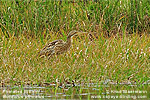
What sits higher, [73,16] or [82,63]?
[73,16]

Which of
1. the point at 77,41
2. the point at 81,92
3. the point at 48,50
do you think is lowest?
the point at 81,92

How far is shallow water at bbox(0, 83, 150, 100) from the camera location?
6.47m

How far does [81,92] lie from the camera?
676cm

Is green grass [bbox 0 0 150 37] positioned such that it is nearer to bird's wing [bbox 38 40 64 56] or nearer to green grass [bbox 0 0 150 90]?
green grass [bbox 0 0 150 90]

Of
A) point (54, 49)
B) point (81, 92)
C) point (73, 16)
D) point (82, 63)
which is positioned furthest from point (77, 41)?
point (81, 92)

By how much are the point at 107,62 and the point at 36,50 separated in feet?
6.30

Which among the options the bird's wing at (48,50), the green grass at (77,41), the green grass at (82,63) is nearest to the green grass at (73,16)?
the green grass at (77,41)

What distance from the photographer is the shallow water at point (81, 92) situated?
6.47m

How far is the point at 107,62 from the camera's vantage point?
845 centimetres

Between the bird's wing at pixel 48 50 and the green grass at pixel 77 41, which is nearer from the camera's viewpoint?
the green grass at pixel 77 41

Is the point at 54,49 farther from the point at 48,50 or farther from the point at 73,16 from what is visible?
the point at 73,16

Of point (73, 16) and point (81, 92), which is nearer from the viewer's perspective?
point (81, 92)

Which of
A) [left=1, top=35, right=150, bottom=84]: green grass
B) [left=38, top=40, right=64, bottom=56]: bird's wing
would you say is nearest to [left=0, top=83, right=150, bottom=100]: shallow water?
[left=1, top=35, right=150, bottom=84]: green grass

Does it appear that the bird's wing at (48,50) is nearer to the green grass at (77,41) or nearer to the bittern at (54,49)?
the bittern at (54,49)
